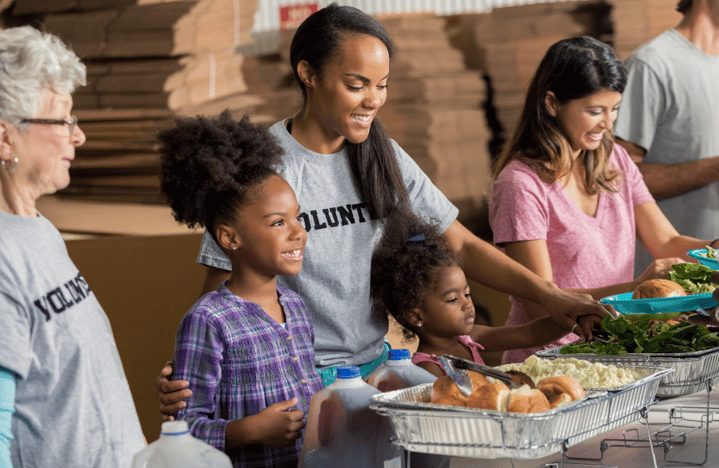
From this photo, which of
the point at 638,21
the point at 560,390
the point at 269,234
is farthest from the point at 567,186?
the point at 638,21

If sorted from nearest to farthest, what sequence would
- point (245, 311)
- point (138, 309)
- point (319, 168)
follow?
point (245, 311) < point (319, 168) < point (138, 309)

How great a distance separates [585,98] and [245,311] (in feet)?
3.81

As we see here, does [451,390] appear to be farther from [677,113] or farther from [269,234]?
[677,113]

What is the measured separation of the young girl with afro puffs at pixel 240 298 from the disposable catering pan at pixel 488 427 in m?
0.26

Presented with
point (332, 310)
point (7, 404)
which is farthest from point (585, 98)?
point (7, 404)

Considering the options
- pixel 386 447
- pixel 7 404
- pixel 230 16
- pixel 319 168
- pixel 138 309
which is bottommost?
pixel 138 309

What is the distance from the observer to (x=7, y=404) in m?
1.01

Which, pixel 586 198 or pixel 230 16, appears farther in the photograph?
pixel 230 16

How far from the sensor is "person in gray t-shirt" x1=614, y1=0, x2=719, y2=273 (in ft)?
8.25

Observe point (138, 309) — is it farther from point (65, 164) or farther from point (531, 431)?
point (531, 431)

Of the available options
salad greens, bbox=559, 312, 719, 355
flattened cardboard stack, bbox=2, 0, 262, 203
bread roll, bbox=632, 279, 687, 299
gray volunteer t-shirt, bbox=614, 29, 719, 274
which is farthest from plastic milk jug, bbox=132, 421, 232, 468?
flattened cardboard stack, bbox=2, 0, 262, 203

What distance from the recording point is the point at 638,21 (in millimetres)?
3578

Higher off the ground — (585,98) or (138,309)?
(585,98)

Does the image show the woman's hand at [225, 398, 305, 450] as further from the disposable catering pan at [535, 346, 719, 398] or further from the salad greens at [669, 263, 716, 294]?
the salad greens at [669, 263, 716, 294]
